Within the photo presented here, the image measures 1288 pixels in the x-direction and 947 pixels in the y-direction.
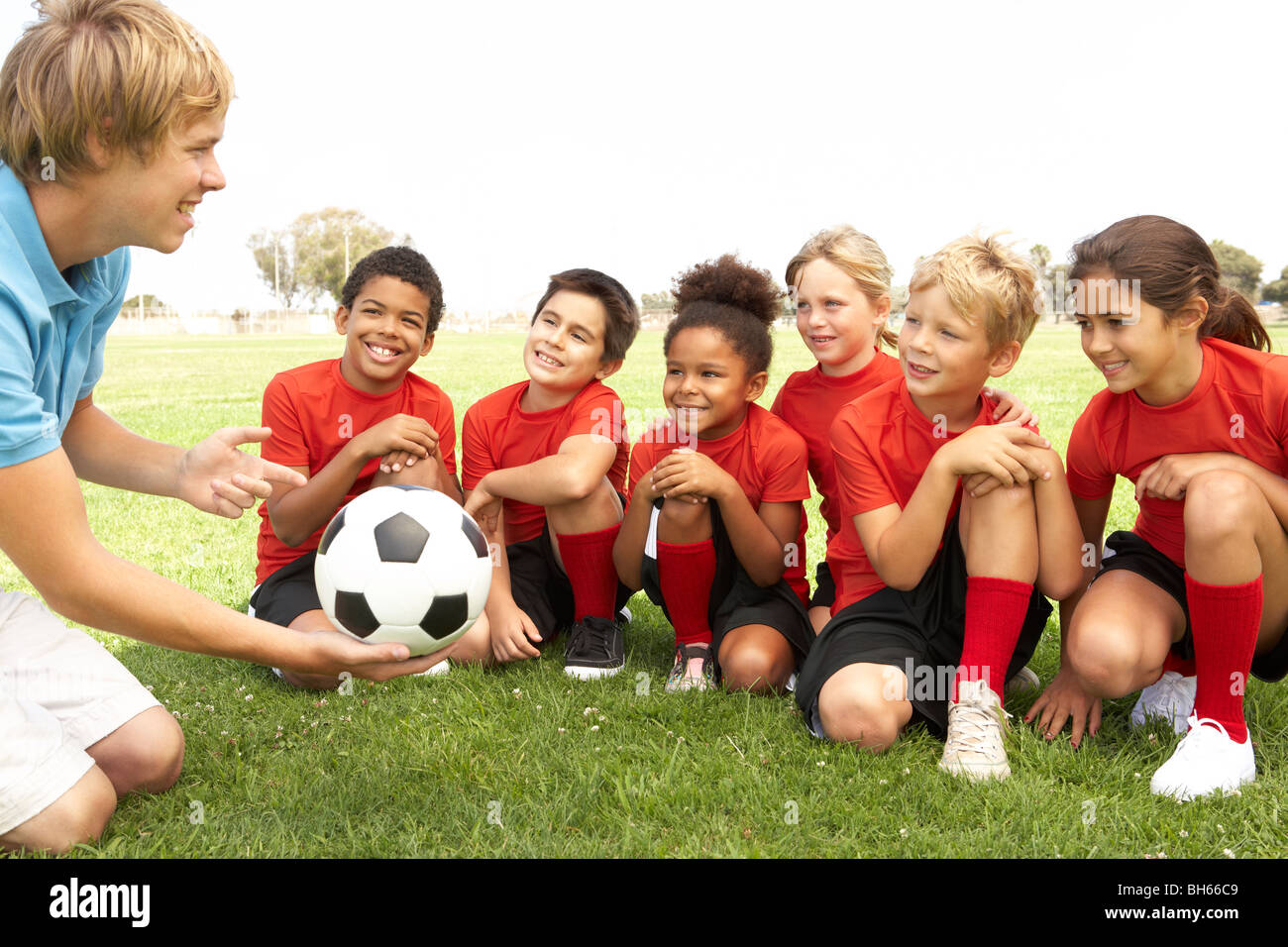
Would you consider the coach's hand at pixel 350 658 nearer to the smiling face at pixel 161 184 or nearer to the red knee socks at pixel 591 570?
the smiling face at pixel 161 184

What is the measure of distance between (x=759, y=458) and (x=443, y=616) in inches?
55.7

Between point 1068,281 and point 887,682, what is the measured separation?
4.59 ft

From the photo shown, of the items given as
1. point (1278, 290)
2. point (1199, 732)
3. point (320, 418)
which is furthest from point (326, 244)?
point (1199, 732)

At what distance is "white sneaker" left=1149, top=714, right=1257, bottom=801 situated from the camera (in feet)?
9.28

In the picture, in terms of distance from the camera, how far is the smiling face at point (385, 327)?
13.3 ft

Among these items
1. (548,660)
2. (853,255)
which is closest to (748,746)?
(548,660)

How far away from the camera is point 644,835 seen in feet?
8.49

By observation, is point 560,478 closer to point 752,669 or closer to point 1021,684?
point 752,669

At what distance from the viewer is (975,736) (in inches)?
118

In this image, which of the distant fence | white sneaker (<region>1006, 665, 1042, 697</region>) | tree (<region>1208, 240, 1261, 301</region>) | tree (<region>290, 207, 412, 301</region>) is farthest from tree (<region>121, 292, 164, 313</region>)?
white sneaker (<region>1006, 665, 1042, 697</region>)

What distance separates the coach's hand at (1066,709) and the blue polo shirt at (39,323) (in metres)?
2.89

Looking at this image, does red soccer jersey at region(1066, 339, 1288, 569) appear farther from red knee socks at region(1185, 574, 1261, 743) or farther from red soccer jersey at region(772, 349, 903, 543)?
red soccer jersey at region(772, 349, 903, 543)

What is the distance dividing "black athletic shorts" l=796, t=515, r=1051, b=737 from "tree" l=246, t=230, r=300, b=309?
7846 centimetres

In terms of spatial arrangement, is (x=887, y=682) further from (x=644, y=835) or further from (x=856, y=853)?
(x=644, y=835)
